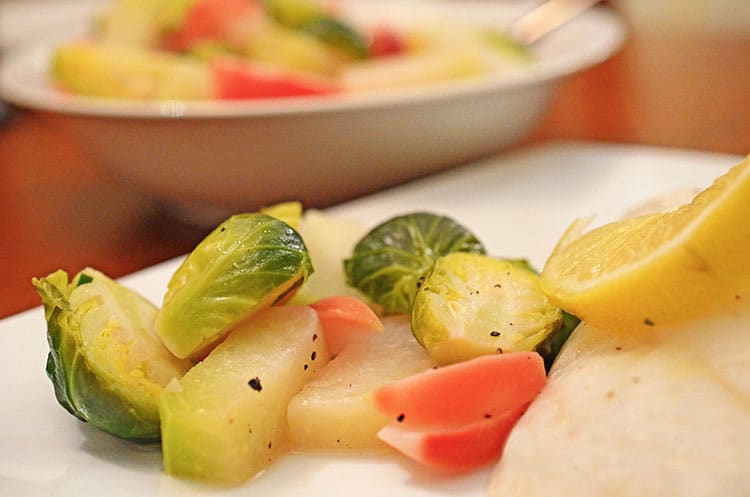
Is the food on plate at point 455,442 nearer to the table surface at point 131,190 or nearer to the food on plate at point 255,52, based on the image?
the table surface at point 131,190

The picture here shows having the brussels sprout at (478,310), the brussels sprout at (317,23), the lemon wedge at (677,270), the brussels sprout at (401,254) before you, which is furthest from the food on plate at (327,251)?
the brussels sprout at (317,23)

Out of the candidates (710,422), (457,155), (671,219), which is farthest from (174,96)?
(710,422)

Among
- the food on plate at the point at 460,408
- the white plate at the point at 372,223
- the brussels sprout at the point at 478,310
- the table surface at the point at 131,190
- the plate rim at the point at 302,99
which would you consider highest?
the plate rim at the point at 302,99

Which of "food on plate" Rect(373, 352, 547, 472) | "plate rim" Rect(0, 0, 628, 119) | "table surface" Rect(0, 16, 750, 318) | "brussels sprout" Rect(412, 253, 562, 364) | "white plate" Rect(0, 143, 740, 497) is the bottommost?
"table surface" Rect(0, 16, 750, 318)

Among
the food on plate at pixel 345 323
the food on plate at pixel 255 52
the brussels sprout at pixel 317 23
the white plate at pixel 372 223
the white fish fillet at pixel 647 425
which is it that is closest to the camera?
the white fish fillet at pixel 647 425

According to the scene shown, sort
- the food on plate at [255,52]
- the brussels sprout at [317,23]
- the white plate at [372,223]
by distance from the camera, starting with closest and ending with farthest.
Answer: the white plate at [372,223] < the food on plate at [255,52] < the brussels sprout at [317,23]

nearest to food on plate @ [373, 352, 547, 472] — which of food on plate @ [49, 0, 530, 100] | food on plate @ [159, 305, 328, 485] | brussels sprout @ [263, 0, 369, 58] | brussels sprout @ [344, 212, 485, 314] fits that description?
food on plate @ [159, 305, 328, 485]

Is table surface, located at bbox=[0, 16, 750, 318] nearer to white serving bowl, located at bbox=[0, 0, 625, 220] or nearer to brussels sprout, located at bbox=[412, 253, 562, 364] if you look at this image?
white serving bowl, located at bbox=[0, 0, 625, 220]

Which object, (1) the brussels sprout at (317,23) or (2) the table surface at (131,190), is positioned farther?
(1) the brussels sprout at (317,23)
